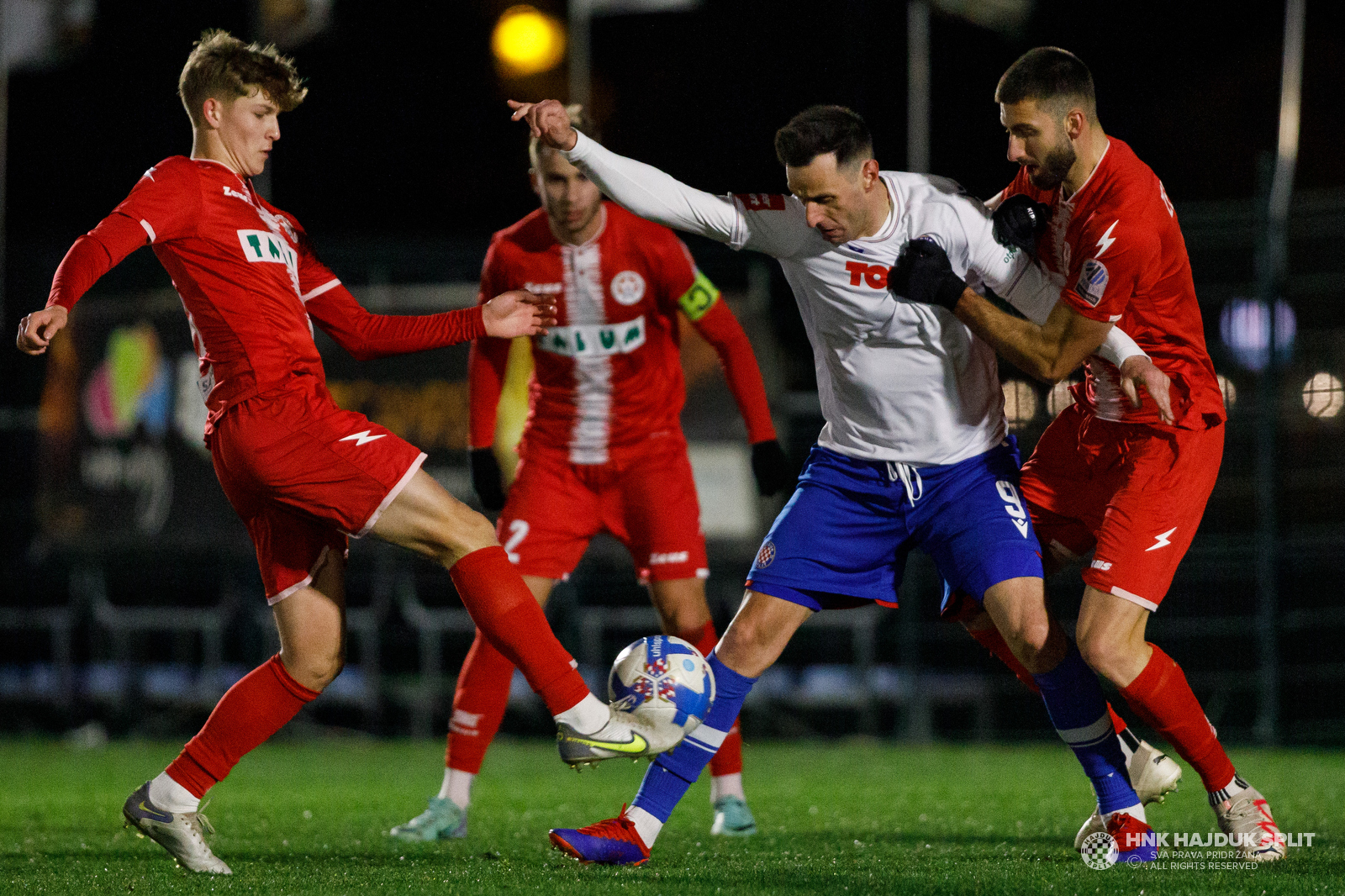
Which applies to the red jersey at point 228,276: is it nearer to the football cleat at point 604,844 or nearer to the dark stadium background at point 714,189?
the football cleat at point 604,844

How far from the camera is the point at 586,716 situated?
3.97m

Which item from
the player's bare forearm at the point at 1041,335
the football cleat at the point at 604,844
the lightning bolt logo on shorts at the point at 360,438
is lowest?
the football cleat at the point at 604,844

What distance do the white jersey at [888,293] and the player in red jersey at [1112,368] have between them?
11cm

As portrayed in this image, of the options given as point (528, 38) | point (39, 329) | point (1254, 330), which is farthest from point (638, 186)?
point (528, 38)

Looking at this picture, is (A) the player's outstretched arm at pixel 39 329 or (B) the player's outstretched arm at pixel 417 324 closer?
(A) the player's outstretched arm at pixel 39 329

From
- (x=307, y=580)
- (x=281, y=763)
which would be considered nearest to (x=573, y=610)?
(x=281, y=763)

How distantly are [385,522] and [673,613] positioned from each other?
1711 mm

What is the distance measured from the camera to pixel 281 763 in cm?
925

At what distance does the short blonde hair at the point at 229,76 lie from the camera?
434 cm

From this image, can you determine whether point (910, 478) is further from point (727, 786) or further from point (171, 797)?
point (171, 797)

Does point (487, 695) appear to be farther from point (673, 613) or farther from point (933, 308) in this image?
point (933, 308)

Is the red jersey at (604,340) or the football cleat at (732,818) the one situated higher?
the red jersey at (604,340)

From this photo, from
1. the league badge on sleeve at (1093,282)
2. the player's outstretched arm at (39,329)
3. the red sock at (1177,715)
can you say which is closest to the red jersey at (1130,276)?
the league badge on sleeve at (1093,282)

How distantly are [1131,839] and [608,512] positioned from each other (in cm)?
226
